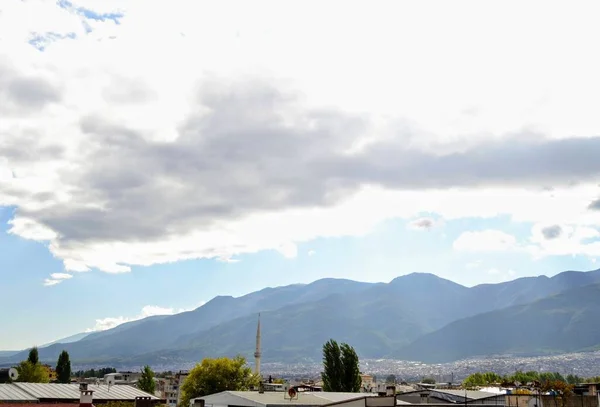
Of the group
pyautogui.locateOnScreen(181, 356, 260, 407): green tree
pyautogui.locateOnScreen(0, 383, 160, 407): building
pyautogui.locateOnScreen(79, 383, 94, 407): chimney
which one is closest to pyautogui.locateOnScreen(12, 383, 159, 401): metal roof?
pyautogui.locateOnScreen(0, 383, 160, 407): building

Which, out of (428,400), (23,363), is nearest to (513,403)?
(428,400)

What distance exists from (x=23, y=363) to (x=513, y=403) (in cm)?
8979

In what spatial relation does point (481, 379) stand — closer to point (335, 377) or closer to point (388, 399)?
point (335, 377)

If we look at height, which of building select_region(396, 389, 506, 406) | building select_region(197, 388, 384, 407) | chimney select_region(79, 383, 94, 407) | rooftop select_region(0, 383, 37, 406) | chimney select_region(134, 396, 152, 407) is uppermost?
chimney select_region(79, 383, 94, 407)

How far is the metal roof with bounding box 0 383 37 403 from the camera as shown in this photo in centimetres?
5988

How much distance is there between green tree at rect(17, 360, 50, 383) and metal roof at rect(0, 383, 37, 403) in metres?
54.6

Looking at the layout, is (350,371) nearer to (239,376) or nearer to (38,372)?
(239,376)

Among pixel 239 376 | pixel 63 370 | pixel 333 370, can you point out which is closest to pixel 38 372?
pixel 63 370

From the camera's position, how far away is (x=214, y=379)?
105000 mm

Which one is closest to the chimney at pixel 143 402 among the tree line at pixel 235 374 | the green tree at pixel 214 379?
the tree line at pixel 235 374

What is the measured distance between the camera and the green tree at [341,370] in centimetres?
11025

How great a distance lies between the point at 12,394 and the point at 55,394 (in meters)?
5.00

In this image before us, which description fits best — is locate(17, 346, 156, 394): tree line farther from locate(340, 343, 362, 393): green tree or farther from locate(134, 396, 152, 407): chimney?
locate(134, 396, 152, 407): chimney

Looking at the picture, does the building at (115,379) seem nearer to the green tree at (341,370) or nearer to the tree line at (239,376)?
the tree line at (239,376)
